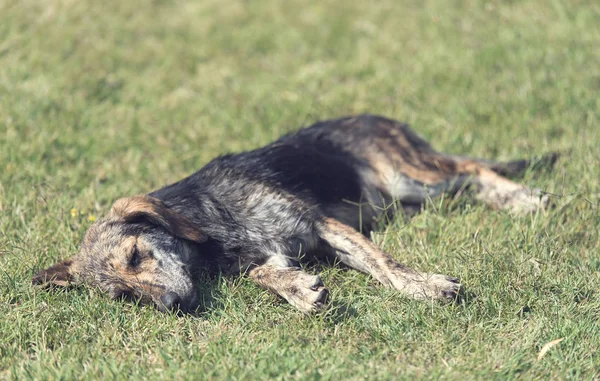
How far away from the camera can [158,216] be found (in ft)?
16.0

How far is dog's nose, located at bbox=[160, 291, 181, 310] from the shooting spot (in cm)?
461

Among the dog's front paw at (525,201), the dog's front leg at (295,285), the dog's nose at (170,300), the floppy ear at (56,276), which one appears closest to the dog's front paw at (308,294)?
the dog's front leg at (295,285)

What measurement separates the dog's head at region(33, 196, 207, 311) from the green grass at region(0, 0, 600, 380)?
0.12 meters

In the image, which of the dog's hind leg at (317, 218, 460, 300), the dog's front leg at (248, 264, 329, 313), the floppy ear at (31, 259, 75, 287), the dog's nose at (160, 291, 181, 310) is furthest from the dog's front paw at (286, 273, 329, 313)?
the floppy ear at (31, 259, 75, 287)

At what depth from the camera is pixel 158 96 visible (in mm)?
8359

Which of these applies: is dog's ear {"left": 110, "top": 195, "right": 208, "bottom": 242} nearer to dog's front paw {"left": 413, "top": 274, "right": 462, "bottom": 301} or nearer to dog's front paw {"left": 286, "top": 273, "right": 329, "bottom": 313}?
dog's front paw {"left": 286, "top": 273, "right": 329, "bottom": 313}

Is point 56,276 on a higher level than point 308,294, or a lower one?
higher

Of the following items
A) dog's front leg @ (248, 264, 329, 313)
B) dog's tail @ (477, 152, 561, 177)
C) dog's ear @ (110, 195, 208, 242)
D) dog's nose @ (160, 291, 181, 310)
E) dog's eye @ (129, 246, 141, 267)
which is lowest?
dog's tail @ (477, 152, 561, 177)

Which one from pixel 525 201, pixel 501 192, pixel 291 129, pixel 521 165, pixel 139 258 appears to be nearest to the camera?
pixel 139 258

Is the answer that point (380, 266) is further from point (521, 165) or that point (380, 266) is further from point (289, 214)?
point (521, 165)

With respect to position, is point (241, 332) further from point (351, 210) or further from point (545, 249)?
point (545, 249)

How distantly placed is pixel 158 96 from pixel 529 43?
404 cm

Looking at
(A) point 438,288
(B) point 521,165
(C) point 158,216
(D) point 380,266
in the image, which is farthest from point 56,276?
(B) point 521,165

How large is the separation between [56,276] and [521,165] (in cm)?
382
